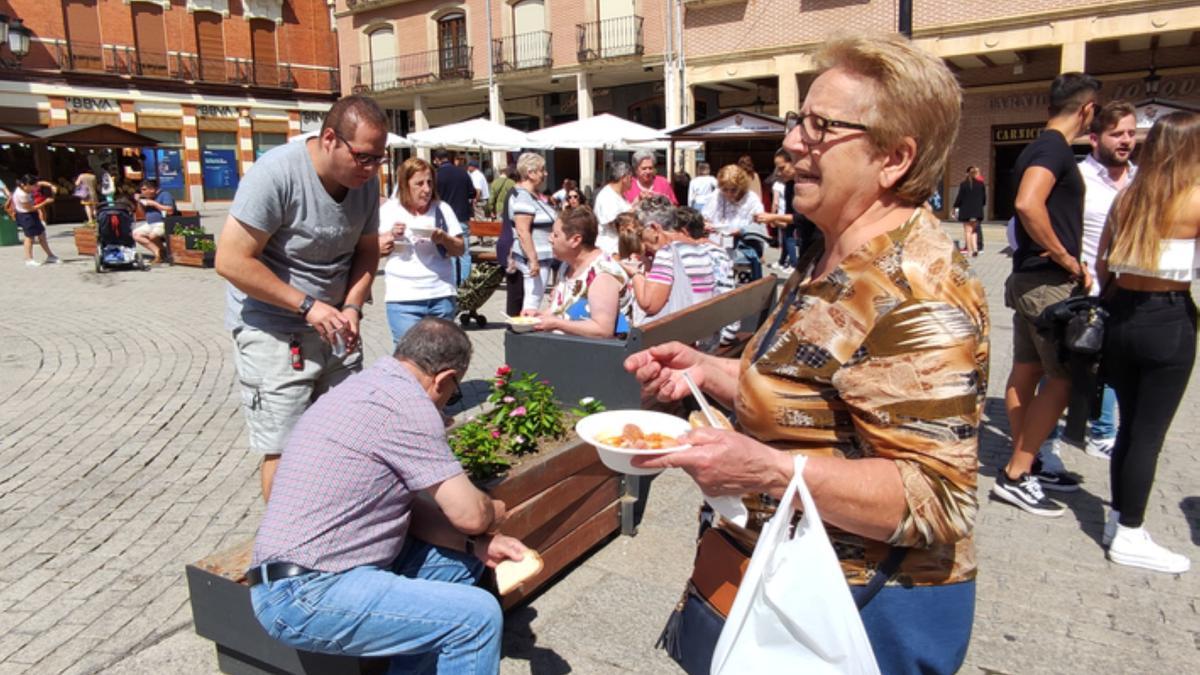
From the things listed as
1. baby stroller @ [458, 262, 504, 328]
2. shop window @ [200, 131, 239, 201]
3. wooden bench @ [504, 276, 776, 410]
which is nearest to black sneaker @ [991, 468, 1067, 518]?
wooden bench @ [504, 276, 776, 410]

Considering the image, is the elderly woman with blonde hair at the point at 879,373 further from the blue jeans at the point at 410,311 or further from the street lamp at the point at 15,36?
the street lamp at the point at 15,36

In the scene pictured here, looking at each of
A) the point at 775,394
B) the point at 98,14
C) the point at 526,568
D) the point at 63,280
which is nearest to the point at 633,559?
the point at 526,568

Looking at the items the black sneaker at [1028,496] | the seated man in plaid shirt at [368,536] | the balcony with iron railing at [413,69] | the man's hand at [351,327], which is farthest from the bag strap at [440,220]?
the balcony with iron railing at [413,69]

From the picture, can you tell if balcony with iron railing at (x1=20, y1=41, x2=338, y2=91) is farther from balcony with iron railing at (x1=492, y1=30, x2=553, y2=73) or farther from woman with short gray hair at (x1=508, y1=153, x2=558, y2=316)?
woman with short gray hair at (x1=508, y1=153, x2=558, y2=316)

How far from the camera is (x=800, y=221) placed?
6117 mm

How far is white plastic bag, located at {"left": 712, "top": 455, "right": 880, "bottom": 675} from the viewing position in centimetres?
146

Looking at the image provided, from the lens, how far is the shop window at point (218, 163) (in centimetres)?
3688

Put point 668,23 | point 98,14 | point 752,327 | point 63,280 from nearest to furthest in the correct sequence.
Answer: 1. point 752,327
2. point 63,280
3. point 668,23
4. point 98,14

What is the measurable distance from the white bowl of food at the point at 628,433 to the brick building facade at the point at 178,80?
104 feet

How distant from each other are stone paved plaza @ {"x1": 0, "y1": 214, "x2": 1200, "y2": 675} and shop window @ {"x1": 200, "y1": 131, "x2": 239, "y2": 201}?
107ft

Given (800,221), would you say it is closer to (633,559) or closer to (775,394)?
(633,559)

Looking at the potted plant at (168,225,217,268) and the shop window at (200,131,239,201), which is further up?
the shop window at (200,131,239,201)

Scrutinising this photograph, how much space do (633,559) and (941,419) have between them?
2721mm

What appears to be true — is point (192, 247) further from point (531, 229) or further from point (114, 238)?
point (531, 229)
